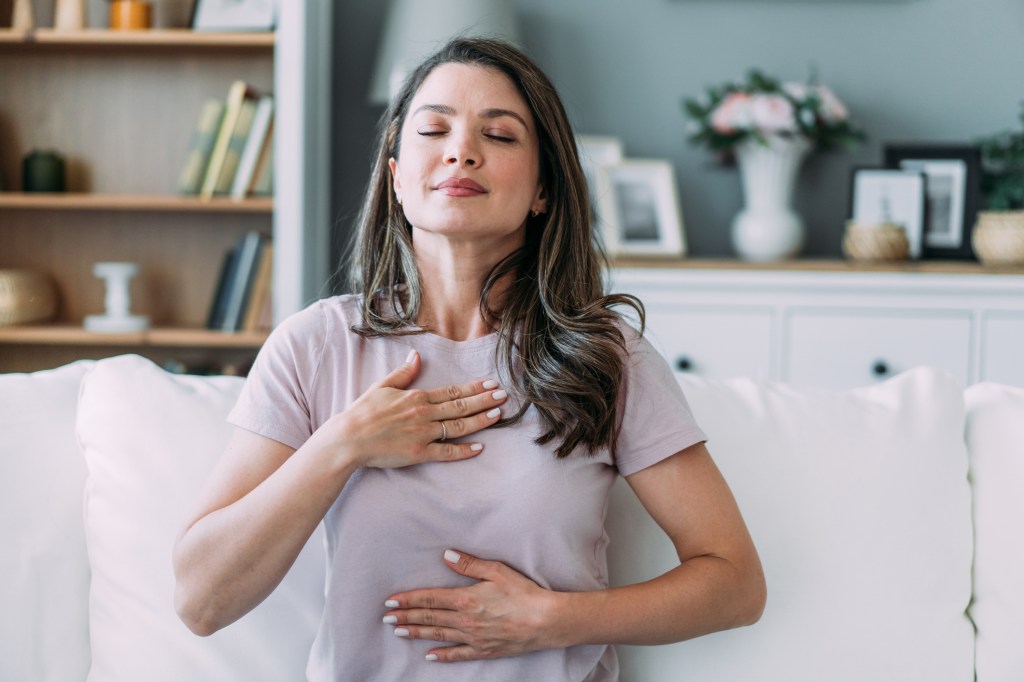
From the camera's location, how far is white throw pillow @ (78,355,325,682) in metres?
1.18

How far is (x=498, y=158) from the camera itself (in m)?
1.21

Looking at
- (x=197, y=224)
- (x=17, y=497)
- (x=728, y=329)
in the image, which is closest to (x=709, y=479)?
(x=17, y=497)

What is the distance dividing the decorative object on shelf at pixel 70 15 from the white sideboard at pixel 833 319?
5.70ft

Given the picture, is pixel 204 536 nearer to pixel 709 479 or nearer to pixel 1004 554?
pixel 709 479

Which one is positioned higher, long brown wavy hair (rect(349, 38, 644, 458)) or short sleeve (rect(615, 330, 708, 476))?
long brown wavy hair (rect(349, 38, 644, 458))

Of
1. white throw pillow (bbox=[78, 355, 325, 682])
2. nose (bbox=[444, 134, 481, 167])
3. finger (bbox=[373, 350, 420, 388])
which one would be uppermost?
nose (bbox=[444, 134, 481, 167])

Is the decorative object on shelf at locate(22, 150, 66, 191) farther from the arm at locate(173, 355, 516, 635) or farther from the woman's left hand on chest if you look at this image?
the woman's left hand on chest

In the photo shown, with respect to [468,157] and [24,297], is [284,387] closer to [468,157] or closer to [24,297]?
[468,157]

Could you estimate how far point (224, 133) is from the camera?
299 centimetres

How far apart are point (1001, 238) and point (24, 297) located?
9.07 feet

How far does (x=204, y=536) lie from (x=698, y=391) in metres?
0.64

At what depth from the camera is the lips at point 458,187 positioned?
1.18m

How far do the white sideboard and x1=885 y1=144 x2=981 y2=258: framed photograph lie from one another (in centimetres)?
28

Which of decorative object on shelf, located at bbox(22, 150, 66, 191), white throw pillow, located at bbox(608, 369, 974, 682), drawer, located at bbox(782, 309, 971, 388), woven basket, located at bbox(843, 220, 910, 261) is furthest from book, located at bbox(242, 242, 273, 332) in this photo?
white throw pillow, located at bbox(608, 369, 974, 682)
